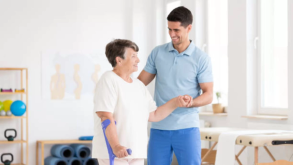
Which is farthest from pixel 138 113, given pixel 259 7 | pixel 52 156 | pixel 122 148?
pixel 52 156

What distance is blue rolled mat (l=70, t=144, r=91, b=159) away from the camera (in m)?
5.87

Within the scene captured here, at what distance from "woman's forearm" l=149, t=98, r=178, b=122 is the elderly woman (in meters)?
0.18

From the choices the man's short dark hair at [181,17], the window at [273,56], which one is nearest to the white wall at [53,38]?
the window at [273,56]

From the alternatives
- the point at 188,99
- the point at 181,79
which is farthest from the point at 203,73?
the point at 188,99

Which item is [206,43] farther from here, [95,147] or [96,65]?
[95,147]

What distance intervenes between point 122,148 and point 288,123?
2734 mm

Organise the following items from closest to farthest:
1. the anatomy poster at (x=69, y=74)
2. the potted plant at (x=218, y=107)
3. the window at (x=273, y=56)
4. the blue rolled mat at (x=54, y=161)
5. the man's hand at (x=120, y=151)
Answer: the man's hand at (x=120, y=151) < the window at (x=273, y=56) < the potted plant at (x=218, y=107) < the blue rolled mat at (x=54, y=161) < the anatomy poster at (x=69, y=74)

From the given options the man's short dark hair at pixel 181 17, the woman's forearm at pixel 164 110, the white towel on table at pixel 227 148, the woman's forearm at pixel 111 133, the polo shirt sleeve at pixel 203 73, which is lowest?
the white towel on table at pixel 227 148

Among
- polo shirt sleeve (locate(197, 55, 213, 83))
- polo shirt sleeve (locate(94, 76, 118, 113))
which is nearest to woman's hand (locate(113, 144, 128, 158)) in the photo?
polo shirt sleeve (locate(94, 76, 118, 113))

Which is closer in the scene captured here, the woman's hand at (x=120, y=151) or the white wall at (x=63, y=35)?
the woman's hand at (x=120, y=151)

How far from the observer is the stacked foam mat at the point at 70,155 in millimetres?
5746

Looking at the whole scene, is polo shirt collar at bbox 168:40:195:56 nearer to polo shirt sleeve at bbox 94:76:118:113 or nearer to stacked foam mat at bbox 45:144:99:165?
polo shirt sleeve at bbox 94:76:118:113

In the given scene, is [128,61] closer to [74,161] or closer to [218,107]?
[218,107]

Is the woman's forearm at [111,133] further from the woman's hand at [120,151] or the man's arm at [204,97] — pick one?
the man's arm at [204,97]
